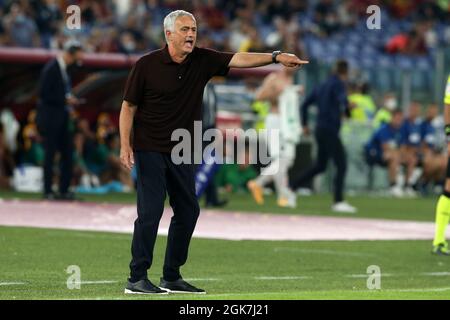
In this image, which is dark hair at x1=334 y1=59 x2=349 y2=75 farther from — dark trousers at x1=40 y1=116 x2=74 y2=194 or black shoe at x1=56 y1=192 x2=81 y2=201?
black shoe at x1=56 y1=192 x2=81 y2=201

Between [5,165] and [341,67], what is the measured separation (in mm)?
6887

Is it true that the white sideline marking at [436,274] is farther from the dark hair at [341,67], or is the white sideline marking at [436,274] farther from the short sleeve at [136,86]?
the dark hair at [341,67]

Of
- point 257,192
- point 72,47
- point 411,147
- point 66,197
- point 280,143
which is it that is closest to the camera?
point 72,47

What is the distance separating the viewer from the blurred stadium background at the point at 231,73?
1009 inches

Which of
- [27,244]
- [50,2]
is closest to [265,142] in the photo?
[50,2]

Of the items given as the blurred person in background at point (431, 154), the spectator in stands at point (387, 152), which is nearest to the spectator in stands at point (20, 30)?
the spectator in stands at point (387, 152)

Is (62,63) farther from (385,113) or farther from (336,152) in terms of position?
(385,113)

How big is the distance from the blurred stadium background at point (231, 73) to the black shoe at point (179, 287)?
233 inches

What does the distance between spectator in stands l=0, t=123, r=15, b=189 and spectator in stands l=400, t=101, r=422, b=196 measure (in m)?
8.83

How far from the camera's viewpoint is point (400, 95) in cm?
3250

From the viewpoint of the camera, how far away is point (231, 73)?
29.3 meters

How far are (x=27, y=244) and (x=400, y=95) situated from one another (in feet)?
62.1

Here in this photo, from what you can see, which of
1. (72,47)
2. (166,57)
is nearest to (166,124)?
(166,57)
